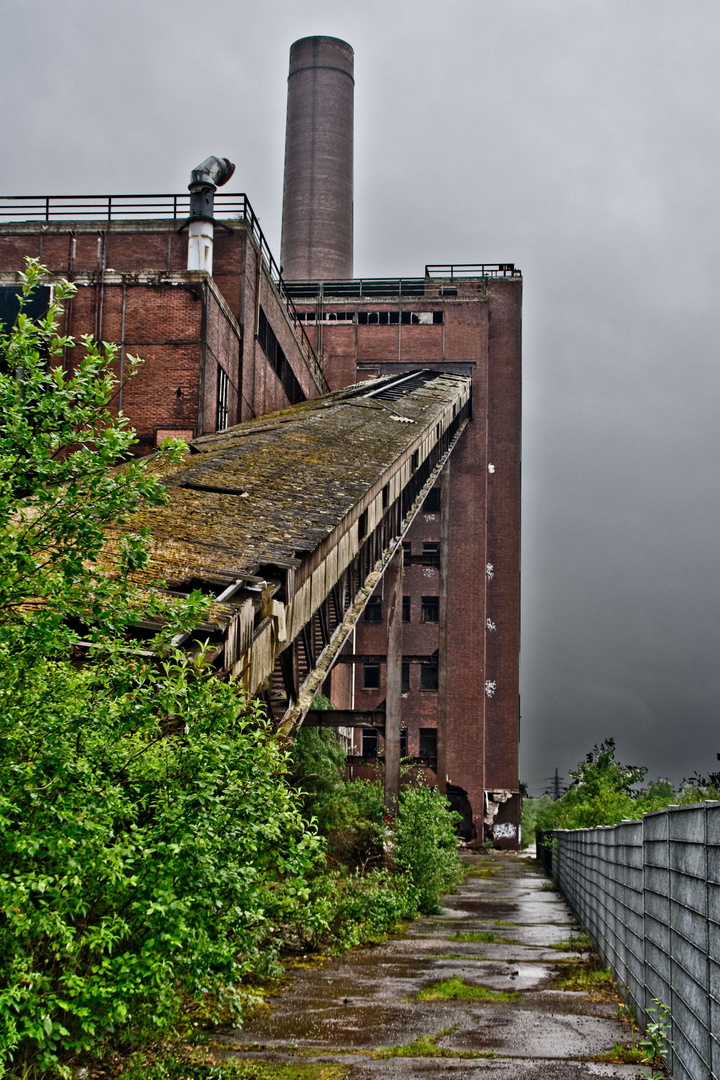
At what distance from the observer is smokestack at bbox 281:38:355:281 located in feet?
156

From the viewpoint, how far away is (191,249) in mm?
20469

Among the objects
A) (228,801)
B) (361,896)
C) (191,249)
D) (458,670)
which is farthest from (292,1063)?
(458,670)

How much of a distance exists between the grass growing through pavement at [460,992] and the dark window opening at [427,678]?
88.3 ft

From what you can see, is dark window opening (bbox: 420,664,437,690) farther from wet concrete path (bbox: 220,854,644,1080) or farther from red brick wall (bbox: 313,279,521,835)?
wet concrete path (bbox: 220,854,644,1080)

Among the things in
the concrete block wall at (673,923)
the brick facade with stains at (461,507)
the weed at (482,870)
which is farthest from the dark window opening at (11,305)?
the weed at (482,870)

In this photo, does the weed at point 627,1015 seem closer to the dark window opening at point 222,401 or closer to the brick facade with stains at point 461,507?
the dark window opening at point 222,401

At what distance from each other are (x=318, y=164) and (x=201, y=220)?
29797mm

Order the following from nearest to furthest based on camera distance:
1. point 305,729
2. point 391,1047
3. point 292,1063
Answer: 1. point 292,1063
2. point 391,1047
3. point 305,729

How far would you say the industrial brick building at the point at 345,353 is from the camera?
18547mm

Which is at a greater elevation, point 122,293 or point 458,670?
point 122,293

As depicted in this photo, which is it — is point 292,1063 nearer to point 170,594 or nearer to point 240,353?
point 170,594

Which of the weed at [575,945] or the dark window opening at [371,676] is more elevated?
the dark window opening at [371,676]

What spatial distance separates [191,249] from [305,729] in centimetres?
984

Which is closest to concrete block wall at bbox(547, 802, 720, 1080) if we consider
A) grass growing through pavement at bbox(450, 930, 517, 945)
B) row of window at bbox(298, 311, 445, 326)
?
grass growing through pavement at bbox(450, 930, 517, 945)
